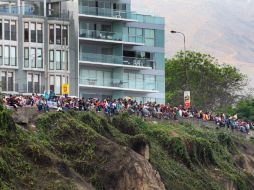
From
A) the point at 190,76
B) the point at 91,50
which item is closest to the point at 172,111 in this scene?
the point at 91,50

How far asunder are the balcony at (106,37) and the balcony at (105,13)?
1918 millimetres

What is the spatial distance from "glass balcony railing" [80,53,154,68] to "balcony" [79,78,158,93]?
231cm

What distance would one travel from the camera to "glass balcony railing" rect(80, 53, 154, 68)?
141 m

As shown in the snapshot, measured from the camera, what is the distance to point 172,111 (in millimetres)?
119125

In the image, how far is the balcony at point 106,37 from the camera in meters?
140

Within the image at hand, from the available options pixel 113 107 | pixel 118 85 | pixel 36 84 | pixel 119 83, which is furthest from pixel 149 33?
pixel 113 107

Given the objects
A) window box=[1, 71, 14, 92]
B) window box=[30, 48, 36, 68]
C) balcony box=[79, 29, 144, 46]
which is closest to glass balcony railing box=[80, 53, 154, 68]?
balcony box=[79, 29, 144, 46]

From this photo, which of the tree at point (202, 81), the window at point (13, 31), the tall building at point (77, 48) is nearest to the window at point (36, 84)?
the tall building at point (77, 48)

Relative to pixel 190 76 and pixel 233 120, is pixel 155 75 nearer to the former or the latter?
pixel 233 120

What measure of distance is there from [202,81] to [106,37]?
148 ft

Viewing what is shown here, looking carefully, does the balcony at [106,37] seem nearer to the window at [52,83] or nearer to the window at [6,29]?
the window at [52,83]

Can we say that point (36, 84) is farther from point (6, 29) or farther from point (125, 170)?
point (125, 170)

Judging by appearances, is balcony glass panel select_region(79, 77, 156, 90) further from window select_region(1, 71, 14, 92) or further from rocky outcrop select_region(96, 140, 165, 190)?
rocky outcrop select_region(96, 140, 165, 190)

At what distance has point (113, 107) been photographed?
105562 millimetres
